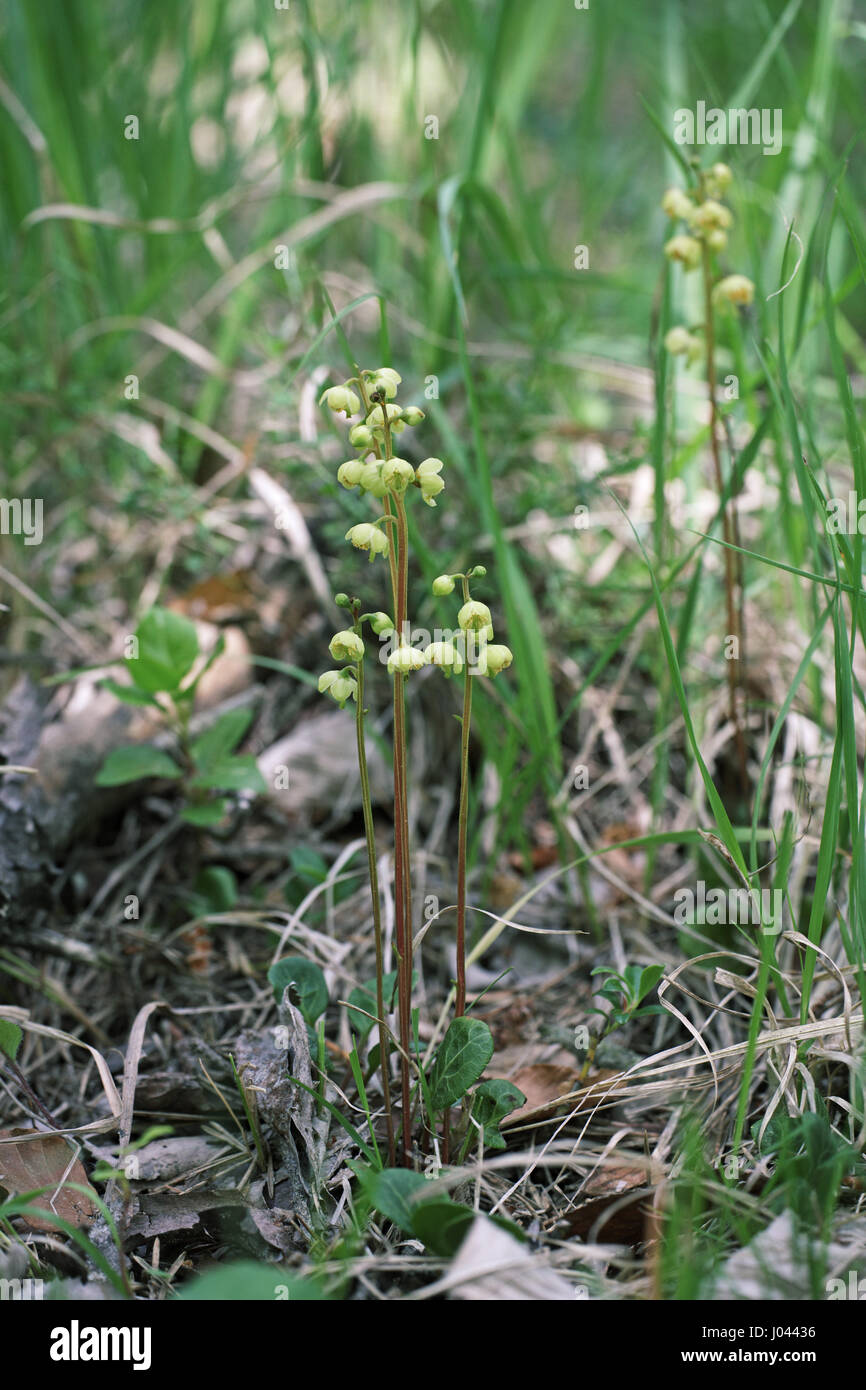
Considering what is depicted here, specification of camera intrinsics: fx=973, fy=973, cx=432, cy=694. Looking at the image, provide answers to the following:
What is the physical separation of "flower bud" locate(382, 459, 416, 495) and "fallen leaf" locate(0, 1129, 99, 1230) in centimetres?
103

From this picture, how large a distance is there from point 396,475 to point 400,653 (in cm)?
23

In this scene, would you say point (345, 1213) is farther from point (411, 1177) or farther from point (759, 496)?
point (759, 496)

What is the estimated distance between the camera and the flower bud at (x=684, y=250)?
5.94 ft

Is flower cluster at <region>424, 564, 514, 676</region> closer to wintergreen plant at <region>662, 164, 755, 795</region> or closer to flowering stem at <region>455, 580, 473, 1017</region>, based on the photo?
flowering stem at <region>455, 580, 473, 1017</region>

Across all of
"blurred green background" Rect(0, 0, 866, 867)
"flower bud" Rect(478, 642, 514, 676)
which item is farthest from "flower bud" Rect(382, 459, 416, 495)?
"blurred green background" Rect(0, 0, 866, 867)

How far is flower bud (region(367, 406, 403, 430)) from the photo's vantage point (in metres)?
1.25

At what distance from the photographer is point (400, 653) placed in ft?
4.05

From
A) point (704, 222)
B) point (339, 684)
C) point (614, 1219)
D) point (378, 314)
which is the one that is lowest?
point (614, 1219)

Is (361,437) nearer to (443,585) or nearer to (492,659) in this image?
(443,585)

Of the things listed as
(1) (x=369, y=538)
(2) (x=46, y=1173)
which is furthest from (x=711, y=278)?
(2) (x=46, y=1173)

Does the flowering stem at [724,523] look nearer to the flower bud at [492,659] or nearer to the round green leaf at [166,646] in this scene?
the flower bud at [492,659]

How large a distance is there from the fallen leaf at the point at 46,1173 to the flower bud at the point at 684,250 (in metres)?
1.83

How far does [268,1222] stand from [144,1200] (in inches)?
7.2

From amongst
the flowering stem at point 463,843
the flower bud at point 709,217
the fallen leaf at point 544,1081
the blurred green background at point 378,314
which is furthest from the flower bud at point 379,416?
the fallen leaf at point 544,1081
